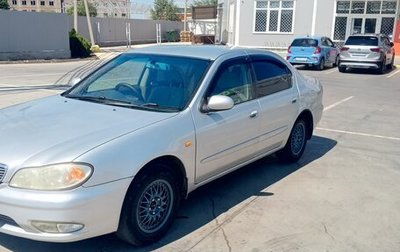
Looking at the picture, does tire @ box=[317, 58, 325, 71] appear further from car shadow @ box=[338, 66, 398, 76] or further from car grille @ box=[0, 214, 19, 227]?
car grille @ box=[0, 214, 19, 227]

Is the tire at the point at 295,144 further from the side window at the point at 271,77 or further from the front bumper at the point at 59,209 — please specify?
the front bumper at the point at 59,209

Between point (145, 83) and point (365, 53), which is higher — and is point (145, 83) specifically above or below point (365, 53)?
above

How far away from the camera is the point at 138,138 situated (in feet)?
11.5

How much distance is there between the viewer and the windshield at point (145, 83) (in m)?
4.17

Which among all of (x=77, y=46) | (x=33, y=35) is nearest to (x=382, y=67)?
(x=77, y=46)

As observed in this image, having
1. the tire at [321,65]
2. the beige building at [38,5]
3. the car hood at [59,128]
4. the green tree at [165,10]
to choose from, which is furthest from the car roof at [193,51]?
the beige building at [38,5]

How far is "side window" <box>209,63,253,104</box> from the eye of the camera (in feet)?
14.6

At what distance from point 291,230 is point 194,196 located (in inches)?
47.1

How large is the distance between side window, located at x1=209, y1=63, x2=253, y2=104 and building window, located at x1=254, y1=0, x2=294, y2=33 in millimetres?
29078

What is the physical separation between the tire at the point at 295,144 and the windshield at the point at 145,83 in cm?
202

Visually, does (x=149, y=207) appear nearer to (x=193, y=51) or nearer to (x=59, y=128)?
(x=59, y=128)

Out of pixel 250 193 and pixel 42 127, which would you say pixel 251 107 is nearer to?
pixel 250 193

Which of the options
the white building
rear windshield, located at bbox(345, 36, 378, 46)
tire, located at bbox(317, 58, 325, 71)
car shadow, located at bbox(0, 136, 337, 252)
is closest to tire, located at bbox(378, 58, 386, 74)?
rear windshield, located at bbox(345, 36, 378, 46)

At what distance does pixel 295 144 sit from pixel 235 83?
5.90 feet
